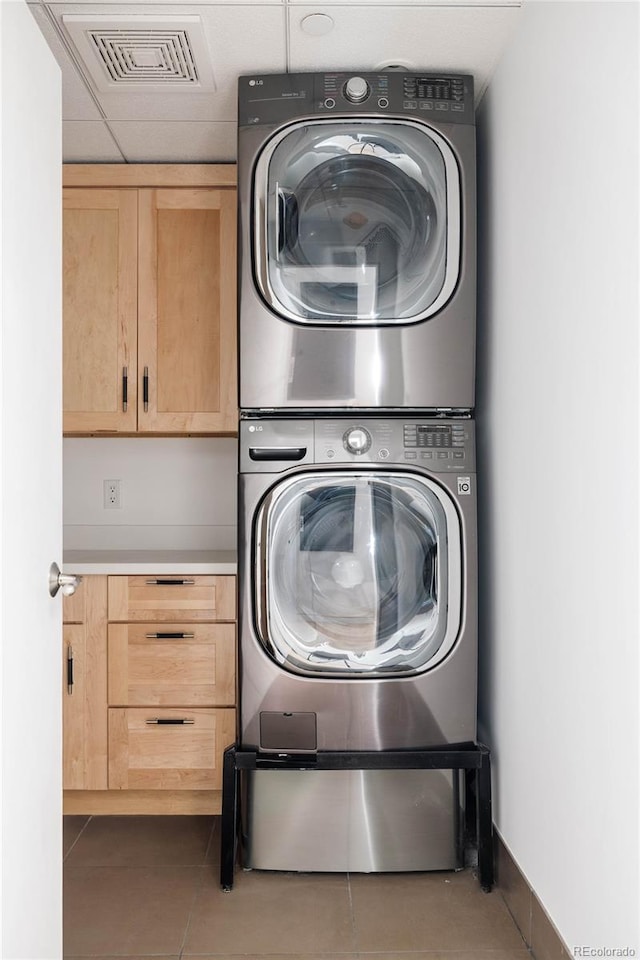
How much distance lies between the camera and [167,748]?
8.00 feet

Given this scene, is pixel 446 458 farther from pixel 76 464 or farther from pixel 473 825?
pixel 76 464

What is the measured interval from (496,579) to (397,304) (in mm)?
842

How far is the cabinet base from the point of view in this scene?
8.10ft

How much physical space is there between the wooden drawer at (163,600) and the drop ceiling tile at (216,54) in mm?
1506

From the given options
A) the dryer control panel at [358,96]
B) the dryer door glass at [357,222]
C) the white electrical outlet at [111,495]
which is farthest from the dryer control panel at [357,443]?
the white electrical outlet at [111,495]

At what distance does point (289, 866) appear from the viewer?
6.85ft

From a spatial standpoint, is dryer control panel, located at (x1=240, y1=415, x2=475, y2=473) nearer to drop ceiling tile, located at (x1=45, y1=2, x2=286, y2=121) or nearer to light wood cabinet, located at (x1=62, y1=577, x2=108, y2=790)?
light wood cabinet, located at (x1=62, y1=577, x2=108, y2=790)

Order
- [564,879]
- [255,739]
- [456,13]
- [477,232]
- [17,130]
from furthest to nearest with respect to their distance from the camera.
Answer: [477,232] < [255,739] < [456,13] < [564,879] < [17,130]

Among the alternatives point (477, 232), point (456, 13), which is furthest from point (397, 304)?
point (456, 13)

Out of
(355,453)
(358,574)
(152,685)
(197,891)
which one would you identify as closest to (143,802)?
(152,685)

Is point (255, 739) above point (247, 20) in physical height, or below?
below

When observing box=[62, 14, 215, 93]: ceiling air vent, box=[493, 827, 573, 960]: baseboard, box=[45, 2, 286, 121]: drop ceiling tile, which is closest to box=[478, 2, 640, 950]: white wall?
box=[493, 827, 573, 960]: baseboard

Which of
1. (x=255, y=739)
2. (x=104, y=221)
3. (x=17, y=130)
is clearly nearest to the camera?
(x=17, y=130)

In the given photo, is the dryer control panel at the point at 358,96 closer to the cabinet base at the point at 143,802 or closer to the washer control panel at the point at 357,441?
the washer control panel at the point at 357,441
